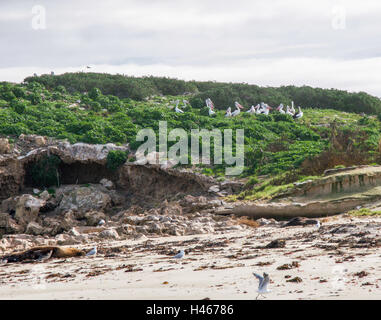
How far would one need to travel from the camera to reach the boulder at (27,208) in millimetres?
19828

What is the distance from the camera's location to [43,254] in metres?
11.9

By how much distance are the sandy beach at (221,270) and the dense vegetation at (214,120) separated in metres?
7.52

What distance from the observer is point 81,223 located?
1908 centimetres

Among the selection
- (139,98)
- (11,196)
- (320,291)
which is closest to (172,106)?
(139,98)

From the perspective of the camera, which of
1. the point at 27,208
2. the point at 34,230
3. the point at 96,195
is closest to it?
the point at 34,230

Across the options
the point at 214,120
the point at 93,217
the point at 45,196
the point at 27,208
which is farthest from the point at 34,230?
the point at 214,120

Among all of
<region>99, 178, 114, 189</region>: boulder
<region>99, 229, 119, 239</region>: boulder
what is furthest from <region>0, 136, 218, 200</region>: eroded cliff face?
<region>99, 229, 119, 239</region>: boulder

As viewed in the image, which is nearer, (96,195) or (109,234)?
(109,234)

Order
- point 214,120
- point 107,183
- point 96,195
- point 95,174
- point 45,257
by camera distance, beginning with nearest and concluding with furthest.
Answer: point 45,257, point 96,195, point 107,183, point 95,174, point 214,120

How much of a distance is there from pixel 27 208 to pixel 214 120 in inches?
463

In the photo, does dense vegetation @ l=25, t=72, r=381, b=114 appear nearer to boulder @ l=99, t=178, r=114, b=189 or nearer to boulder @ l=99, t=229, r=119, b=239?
boulder @ l=99, t=178, r=114, b=189

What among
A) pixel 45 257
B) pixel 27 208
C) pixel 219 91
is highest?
pixel 219 91

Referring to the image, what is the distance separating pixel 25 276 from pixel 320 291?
5469 mm

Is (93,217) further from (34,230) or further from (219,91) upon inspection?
(219,91)
